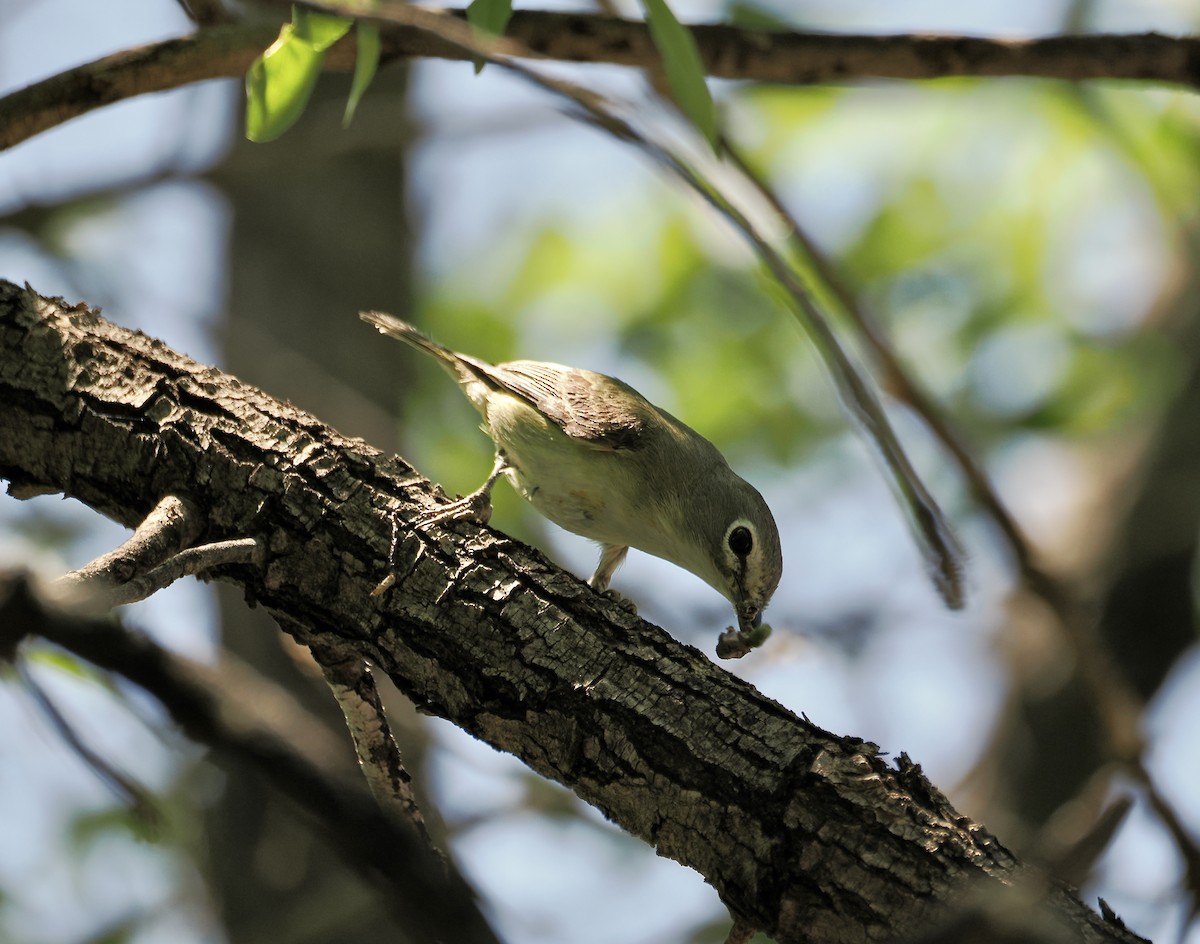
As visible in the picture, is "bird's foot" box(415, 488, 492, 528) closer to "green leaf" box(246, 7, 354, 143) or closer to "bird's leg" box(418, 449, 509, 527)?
"bird's leg" box(418, 449, 509, 527)

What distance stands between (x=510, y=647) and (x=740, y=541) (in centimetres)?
215

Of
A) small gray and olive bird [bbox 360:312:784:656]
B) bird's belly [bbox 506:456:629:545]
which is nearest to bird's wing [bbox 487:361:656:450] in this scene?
small gray and olive bird [bbox 360:312:784:656]

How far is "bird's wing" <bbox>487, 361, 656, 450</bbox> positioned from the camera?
17.9 feet

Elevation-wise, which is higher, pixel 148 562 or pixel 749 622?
pixel 749 622

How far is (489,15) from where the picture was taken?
2770mm

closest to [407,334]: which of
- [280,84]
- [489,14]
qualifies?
[280,84]

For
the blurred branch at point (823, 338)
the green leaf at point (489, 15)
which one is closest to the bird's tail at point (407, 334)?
the green leaf at point (489, 15)

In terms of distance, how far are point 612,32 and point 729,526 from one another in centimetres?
232

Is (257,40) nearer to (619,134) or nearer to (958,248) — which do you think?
(619,134)

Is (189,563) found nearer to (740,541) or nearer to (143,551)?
(143,551)

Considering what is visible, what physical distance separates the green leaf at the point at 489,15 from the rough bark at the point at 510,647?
135 cm

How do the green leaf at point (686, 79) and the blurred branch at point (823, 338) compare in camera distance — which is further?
the green leaf at point (686, 79)

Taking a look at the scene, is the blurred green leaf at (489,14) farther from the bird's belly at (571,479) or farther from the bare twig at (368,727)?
the bird's belly at (571,479)

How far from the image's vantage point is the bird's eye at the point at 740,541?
5145 millimetres
